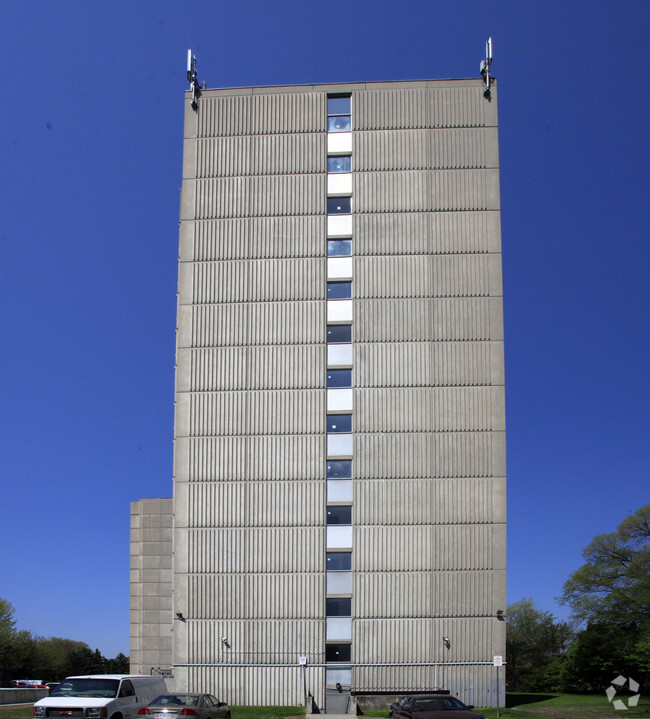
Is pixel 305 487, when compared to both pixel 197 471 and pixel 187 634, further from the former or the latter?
pixel 187 634

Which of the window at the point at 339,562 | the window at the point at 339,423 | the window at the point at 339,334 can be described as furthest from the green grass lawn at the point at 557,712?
the window at the point at 339,334

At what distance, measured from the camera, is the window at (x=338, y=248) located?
3822 cm

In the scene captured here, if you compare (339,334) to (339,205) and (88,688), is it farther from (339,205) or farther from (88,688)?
(88,688)

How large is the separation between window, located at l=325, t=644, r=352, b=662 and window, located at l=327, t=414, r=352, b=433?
10076mm

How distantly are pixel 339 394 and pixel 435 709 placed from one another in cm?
1828

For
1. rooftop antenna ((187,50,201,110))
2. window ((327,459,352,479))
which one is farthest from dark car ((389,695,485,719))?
rooftop antenna ((187,50,201,110))

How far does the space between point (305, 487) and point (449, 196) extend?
16.8 meters

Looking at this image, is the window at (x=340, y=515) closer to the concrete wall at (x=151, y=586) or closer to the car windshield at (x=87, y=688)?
the car windshield at (x=87, y=688)

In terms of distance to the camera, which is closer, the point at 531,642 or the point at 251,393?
the point at 251,393

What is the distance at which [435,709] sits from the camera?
66.4 ft

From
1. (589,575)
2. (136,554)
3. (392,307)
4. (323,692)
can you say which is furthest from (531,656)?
(392,307)

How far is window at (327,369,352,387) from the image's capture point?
36688 millimetres

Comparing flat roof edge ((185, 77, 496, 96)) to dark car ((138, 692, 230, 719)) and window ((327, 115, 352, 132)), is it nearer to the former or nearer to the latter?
window ((327, 115, 352, 132))

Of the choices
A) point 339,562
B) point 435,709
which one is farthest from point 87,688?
point 339,562
